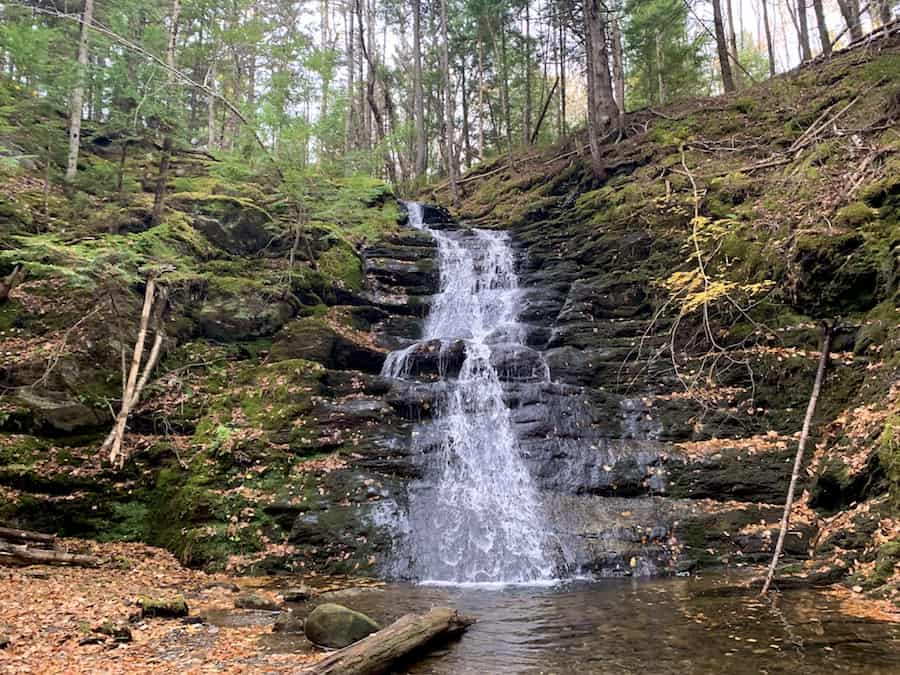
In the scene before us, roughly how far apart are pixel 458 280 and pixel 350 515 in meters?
9.85

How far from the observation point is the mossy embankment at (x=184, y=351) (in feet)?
29.3

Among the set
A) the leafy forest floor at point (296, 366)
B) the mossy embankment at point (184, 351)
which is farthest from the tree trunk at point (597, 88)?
the mossy embankment at point (184, 351)

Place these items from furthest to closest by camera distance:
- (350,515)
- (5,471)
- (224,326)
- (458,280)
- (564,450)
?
1. (458,280)
2. (224,326)
3. (564,450)
4. (350,515)
5. (5,471)

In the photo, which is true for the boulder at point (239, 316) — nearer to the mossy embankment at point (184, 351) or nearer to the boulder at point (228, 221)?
the mossy embankment at point (184, 351)

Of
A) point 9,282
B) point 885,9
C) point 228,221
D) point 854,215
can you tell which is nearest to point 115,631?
point 9,282

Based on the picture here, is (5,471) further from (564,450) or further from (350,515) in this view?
(564,450)

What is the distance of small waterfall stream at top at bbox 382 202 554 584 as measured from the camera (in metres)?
8.56

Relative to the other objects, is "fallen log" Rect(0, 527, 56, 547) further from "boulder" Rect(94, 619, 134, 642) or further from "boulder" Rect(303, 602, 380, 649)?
"boulder" Rect(303, 602, 380, 649)

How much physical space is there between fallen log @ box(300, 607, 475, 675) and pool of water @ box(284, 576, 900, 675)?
0.15 metres

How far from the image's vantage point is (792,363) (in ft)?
34.1

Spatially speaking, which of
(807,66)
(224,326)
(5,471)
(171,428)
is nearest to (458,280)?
(224,326)

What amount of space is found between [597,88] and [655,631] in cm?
2008

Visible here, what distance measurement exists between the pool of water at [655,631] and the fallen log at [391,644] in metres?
0.15

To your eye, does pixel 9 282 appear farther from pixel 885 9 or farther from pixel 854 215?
pixel 854 215
